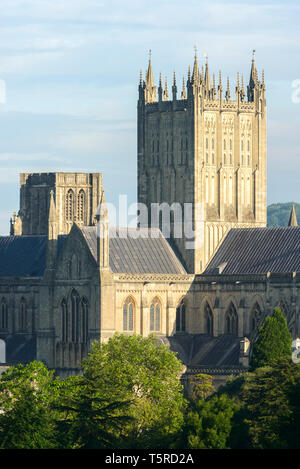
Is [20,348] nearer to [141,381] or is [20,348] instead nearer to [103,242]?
[103,242]

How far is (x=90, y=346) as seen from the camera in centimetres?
15100

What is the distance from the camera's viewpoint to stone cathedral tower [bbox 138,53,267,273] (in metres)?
158

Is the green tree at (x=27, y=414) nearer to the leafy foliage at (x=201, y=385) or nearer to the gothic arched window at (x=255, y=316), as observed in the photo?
the leafy foliage at (x=201, y=385)

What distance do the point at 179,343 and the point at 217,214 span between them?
39.2 feet

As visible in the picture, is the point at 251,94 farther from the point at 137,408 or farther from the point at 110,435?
the point at 110,435

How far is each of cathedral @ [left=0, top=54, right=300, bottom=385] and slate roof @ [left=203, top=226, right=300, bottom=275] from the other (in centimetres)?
11

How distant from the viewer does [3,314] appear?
17012 centimetres

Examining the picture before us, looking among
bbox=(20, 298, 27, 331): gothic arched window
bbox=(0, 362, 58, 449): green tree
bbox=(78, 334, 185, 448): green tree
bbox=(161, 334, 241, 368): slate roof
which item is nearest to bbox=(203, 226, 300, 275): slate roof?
bbox=(161, 334, 241, 368): slate roof

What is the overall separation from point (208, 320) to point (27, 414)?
4203 cm

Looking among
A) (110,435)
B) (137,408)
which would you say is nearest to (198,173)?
(137,408)

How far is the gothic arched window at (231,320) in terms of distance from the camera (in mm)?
152875

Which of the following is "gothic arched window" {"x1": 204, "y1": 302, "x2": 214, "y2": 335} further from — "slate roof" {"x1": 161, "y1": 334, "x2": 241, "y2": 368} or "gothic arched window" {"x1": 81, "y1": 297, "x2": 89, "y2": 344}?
"gothic arched window" {"x1": 81, "y1": 297, "x2": 89, "y2": 344}

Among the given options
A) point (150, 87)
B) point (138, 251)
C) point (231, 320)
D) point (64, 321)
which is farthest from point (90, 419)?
point (150, 87)

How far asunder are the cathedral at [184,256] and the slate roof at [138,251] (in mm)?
113
